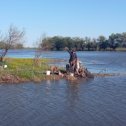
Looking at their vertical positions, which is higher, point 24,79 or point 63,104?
point 24,79

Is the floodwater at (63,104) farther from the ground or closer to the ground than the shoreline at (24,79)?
Result: closer to the ground

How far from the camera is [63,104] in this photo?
89.9ft

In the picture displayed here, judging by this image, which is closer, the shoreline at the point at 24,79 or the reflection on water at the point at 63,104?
the reflection on water at the point at 63,104

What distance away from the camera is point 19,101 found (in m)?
28.5

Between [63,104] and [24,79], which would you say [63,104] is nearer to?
[63,104]

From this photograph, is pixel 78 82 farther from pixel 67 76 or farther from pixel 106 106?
pixel 106 106

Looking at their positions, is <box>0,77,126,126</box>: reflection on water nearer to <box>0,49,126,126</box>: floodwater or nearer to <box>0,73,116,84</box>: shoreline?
<box>0,49,126,126</box>: floodwater

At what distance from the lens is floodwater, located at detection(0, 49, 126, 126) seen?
22.0m

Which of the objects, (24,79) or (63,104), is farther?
(24,79)

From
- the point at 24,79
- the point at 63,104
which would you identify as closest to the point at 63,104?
the point at 63,104

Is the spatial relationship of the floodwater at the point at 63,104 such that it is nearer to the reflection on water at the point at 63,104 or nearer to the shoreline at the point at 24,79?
the reflection on water at the point at 63,104

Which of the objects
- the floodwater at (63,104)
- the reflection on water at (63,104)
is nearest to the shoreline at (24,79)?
the floodwater at (63,104)

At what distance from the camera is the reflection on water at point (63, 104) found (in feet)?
72.1

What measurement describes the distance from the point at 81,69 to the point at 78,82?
425 cm
